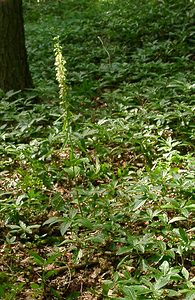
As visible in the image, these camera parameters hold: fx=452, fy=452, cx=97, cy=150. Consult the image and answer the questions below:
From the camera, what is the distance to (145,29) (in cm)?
765

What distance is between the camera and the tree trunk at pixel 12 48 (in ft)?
17.3

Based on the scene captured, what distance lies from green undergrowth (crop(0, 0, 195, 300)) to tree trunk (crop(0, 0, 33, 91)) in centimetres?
21

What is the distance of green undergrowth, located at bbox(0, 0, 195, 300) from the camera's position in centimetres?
265

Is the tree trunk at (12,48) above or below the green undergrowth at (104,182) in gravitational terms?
above

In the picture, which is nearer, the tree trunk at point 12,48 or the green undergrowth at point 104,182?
the green undergrowth at point 104,182

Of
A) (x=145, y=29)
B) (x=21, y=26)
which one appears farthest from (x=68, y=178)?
(x=145, y=29)

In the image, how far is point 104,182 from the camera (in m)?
3.62

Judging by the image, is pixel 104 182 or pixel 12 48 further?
pixel 12 48

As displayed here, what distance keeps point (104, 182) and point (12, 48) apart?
8.13 feet

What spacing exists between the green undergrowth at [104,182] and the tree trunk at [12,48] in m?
0.21

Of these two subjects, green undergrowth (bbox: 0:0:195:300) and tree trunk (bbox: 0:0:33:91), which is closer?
green undergrowth (bbox: 0:0:195:300)

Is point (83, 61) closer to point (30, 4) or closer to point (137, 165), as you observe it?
point (137, 165)

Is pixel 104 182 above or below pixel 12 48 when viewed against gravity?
below

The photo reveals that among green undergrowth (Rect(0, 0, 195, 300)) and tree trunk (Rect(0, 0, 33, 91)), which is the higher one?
tree trunk (Rect(0, 0, 33, 91))
